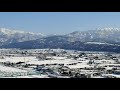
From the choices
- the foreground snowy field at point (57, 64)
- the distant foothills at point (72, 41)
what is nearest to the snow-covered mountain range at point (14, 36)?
the distant foothills at point (72, 41)

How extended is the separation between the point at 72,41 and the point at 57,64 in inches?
25.3

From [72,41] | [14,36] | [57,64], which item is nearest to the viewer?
[57,64]

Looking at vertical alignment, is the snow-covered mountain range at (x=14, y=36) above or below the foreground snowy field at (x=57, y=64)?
above

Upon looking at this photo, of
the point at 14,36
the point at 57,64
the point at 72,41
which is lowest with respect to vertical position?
the point at 57,64

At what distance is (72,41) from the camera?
4.61 meters

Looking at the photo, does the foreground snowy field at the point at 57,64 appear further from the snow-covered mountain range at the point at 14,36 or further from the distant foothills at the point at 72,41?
the snow-covered mountain range at the point at 14,36

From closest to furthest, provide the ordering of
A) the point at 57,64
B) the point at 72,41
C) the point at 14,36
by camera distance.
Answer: the point at 57,64
the point at 72,41
the point at 14,36

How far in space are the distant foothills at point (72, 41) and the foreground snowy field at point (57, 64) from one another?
13 centimetres

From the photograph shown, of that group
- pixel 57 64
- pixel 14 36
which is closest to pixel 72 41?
pixel 57 64

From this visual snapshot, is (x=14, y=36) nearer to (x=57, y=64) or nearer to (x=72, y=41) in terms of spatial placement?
(x=72, y=41)

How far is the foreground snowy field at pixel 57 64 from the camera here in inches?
156
